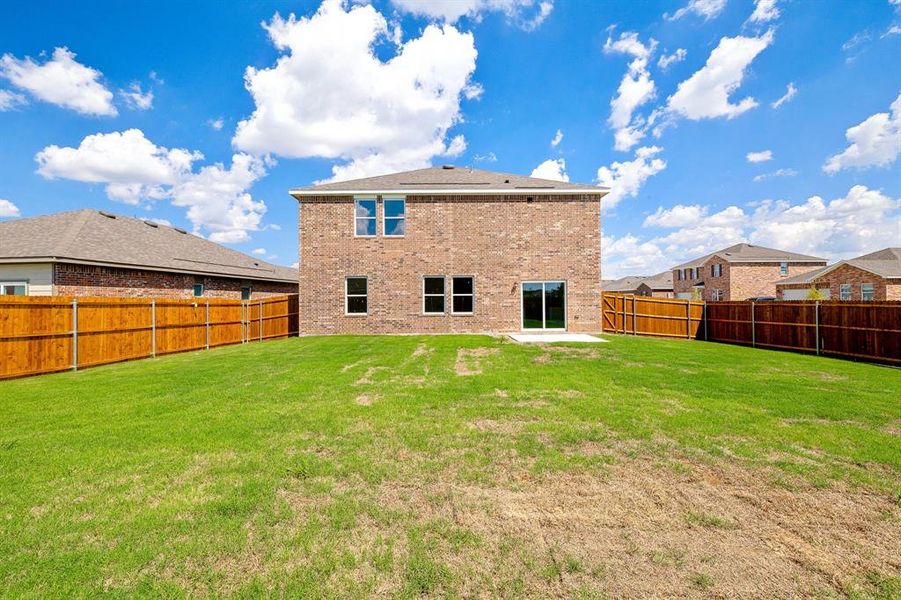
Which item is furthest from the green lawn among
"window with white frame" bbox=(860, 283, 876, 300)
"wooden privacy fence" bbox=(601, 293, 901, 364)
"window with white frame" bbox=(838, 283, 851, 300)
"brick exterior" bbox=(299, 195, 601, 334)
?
"window with white frame" bbox=(838, 283, 851, 300)

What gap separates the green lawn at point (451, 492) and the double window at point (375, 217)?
10.9 m

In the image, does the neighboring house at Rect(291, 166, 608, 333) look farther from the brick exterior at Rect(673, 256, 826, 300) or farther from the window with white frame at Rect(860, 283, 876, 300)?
the brick exterior at Rect(673, 256, 826, 300)

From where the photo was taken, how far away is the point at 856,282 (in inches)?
1165

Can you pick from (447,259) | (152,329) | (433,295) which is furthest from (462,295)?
(152,329)

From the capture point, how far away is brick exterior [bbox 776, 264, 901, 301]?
27.4 meters

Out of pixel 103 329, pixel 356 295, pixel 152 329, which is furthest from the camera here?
pixel 356 295

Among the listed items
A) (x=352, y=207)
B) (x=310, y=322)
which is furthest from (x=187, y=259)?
(x=352, y=207)

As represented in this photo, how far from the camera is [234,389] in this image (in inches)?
285

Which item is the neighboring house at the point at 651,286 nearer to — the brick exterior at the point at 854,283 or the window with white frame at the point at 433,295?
the brick exterior at the point at 854,283

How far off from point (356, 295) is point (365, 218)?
141 inches

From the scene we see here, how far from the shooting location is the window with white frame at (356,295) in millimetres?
16922

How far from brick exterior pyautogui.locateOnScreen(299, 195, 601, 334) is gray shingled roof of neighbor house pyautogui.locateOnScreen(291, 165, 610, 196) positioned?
40 centimetres

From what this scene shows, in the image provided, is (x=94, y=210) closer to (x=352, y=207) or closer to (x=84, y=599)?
(x=352, y=207)

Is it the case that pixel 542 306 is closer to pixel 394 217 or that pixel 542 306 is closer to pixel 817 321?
pixel 394 217
